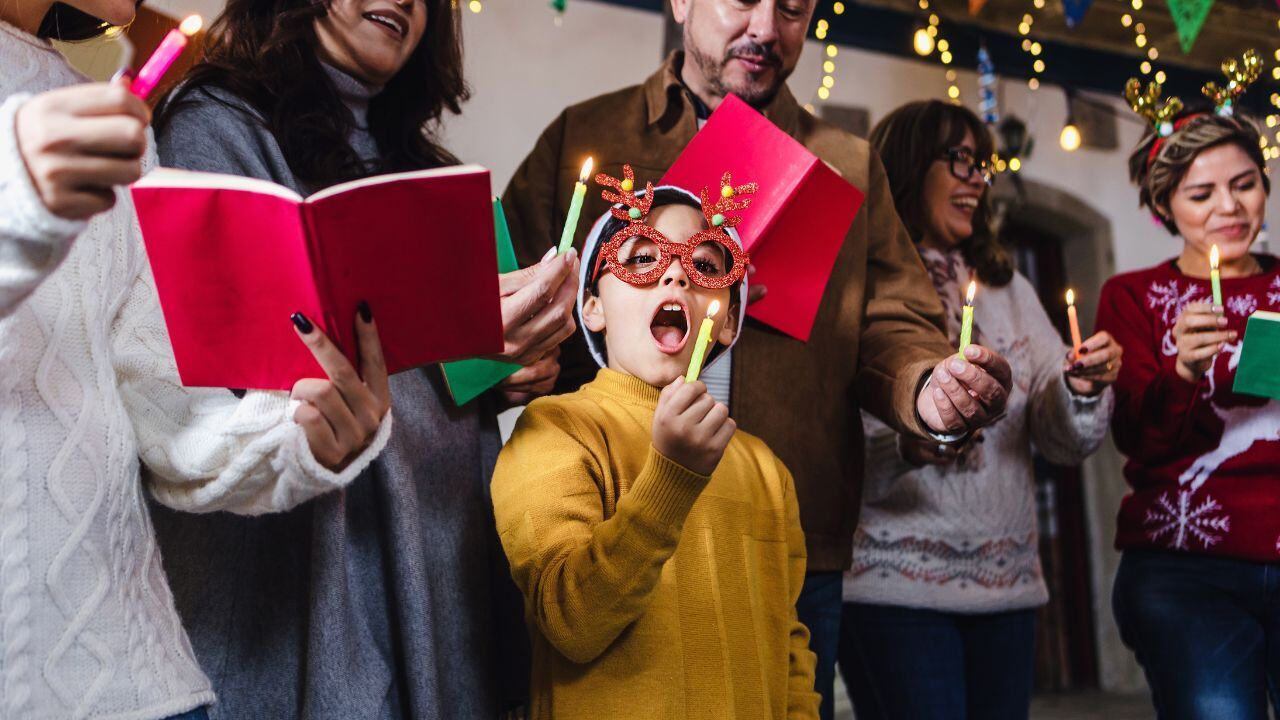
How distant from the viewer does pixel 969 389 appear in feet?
5.02

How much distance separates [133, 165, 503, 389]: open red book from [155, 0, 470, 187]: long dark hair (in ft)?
1.38

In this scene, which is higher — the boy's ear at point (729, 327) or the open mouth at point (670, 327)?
the open mouth at point (670, 327)

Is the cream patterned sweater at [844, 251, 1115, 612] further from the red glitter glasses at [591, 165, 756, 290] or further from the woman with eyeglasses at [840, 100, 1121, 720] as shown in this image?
the red glitter glasses at [591, 165, 756, 290]

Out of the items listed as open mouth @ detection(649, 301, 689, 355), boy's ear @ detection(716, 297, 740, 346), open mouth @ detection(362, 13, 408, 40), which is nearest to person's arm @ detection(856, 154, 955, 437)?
boy's ear @ detection(716, 297, 740, 346)

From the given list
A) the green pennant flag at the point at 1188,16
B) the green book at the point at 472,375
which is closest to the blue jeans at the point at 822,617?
the green book at the point at 472,375

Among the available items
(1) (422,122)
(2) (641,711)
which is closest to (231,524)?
(2) (641,711)

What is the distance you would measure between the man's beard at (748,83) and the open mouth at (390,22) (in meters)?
0.60

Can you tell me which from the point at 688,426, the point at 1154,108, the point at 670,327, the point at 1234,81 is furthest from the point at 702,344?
the point at 1234,81

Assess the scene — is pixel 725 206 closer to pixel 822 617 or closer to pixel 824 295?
pixel 824 295

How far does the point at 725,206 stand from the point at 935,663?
1.03m

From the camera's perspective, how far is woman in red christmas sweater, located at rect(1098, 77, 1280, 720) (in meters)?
2.04

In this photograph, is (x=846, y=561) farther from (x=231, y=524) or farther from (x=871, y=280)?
(x=231, y=524)

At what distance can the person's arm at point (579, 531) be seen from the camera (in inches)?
47.0

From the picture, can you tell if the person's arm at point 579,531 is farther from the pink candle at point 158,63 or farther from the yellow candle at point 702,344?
the pink candle at point 158,63
